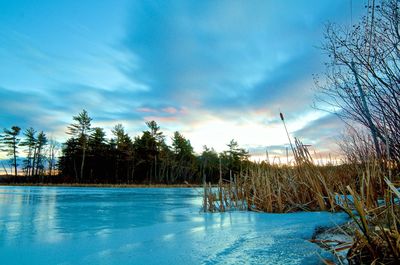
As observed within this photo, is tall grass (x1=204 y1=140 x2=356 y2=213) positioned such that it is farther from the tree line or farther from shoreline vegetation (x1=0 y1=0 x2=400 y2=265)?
the tree line

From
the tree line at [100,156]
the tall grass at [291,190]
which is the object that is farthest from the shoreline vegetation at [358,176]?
the tree line at [100,156]

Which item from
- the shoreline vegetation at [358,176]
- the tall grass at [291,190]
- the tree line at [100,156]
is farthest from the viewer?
the tree line at [100,156]

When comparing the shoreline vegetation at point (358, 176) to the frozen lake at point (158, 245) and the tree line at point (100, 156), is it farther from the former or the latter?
the tree line at point (100, 156)

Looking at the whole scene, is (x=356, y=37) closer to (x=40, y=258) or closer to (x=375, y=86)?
(x=375, y=86)

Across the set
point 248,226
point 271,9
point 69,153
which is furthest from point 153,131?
point 248,226

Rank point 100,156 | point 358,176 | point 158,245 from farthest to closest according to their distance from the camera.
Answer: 1. point 100,156
2. point 358,176
3. point 158,245

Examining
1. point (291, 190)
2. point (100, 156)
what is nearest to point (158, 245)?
point (291, 190)

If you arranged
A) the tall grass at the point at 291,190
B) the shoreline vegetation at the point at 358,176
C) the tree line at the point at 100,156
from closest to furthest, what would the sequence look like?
1. the shoreline vegetation at the point at 358,176
2. the tall grass at the point at 291,190
3. the tree line at the point at 100,156

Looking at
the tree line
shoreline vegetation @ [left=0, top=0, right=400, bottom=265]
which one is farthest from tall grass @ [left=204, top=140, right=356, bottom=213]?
the tree line

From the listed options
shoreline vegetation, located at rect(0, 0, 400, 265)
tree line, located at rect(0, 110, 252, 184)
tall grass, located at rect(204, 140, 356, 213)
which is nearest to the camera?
shoreline vegetation, located at rect(0, 0, 400, 265)

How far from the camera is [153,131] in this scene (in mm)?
40156

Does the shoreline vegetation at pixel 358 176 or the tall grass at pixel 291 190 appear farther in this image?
the tall grass at pixel 291 190

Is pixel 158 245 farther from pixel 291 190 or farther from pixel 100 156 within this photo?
pixel 100 156

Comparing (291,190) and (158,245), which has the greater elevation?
(291,190)
